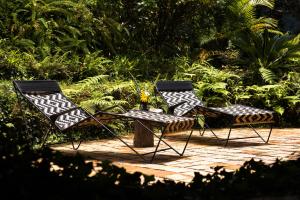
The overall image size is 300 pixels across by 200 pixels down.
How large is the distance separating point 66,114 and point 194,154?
5.49ft

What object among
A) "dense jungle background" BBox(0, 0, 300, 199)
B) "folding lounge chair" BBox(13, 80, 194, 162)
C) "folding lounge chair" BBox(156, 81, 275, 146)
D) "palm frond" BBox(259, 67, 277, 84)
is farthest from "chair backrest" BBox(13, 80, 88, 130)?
"palm frond" BBox(259, 67, 277, 84)

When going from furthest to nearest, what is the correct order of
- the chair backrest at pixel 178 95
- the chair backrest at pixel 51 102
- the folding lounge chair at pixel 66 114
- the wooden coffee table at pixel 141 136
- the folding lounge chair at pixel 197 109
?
1. the chair backrest at pixel 178 95
2. the folding lounge chair at pixel 197 109
3. the wooden coffee table at pixel 141 136
4. the chair backrest at pixel 51 102
5. the folding lounge chair at pixel 66 114

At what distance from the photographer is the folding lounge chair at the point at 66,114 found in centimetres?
516

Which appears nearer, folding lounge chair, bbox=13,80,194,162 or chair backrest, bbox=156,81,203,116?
folding lounge chair, bbox=13,80,194,162

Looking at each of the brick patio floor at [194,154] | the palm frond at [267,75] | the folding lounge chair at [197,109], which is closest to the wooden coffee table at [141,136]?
A: the brick patio floor at [194,154]

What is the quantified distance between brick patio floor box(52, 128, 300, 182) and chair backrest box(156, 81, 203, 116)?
0.51m

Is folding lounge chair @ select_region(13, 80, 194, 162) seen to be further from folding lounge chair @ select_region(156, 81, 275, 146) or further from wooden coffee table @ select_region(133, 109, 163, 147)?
folding lounge chair @ select_region(156, 81, 275, 146)

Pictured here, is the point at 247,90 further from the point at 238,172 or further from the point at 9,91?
the point at 238,172

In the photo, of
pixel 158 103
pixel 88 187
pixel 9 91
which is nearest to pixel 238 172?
pixel 88 187

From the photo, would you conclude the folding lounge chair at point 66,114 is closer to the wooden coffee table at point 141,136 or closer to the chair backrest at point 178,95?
the wooden coffee table at point 141,136

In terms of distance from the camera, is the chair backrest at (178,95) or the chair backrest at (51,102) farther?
the chair backrest at (178,95)

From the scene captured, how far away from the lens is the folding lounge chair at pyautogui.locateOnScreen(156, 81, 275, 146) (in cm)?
625

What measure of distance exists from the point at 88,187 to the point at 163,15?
31.4 feet

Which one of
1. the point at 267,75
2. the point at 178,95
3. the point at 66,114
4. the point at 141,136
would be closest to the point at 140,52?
the point at 267,75
